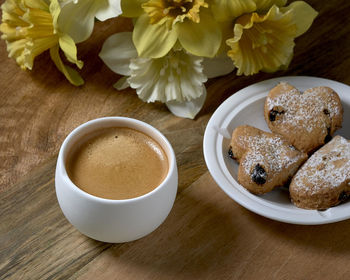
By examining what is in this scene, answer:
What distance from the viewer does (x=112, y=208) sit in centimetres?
67

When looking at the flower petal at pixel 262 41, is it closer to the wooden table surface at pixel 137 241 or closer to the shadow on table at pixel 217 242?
the wooden table surface at pixel 137 241

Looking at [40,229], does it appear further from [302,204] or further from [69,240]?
[302,204]

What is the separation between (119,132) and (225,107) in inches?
8.1

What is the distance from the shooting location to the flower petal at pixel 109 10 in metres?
0.86

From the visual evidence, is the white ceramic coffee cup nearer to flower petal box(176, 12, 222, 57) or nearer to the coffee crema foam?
the coffee crema foam

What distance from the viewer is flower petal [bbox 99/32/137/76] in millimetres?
954

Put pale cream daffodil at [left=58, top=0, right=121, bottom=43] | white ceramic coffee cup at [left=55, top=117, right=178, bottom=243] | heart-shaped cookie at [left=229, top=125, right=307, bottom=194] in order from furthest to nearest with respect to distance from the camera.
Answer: pale cream daffodil at [left=58, top=0, right=121, bottom=43] < heart-shaped cookie at [left=229, top=125, right=307, bottom=194] < white ceramic coffee cup at [left=55, top=117, right=178, bottom=243]

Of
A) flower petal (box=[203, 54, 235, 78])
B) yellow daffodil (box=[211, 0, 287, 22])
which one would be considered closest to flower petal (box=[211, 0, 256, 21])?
yellow daffodil (box=[211, 0, 287, 22])

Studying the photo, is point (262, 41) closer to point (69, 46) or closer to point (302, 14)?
point (302, 14)

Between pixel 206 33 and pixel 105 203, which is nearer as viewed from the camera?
pixel 105 203

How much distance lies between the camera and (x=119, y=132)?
2.51ft

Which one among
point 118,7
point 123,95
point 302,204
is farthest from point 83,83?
point 302,204

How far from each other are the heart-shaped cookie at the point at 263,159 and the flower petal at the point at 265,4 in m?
0.20

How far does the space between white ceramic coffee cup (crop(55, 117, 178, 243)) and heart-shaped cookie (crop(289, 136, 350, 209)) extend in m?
0.18
